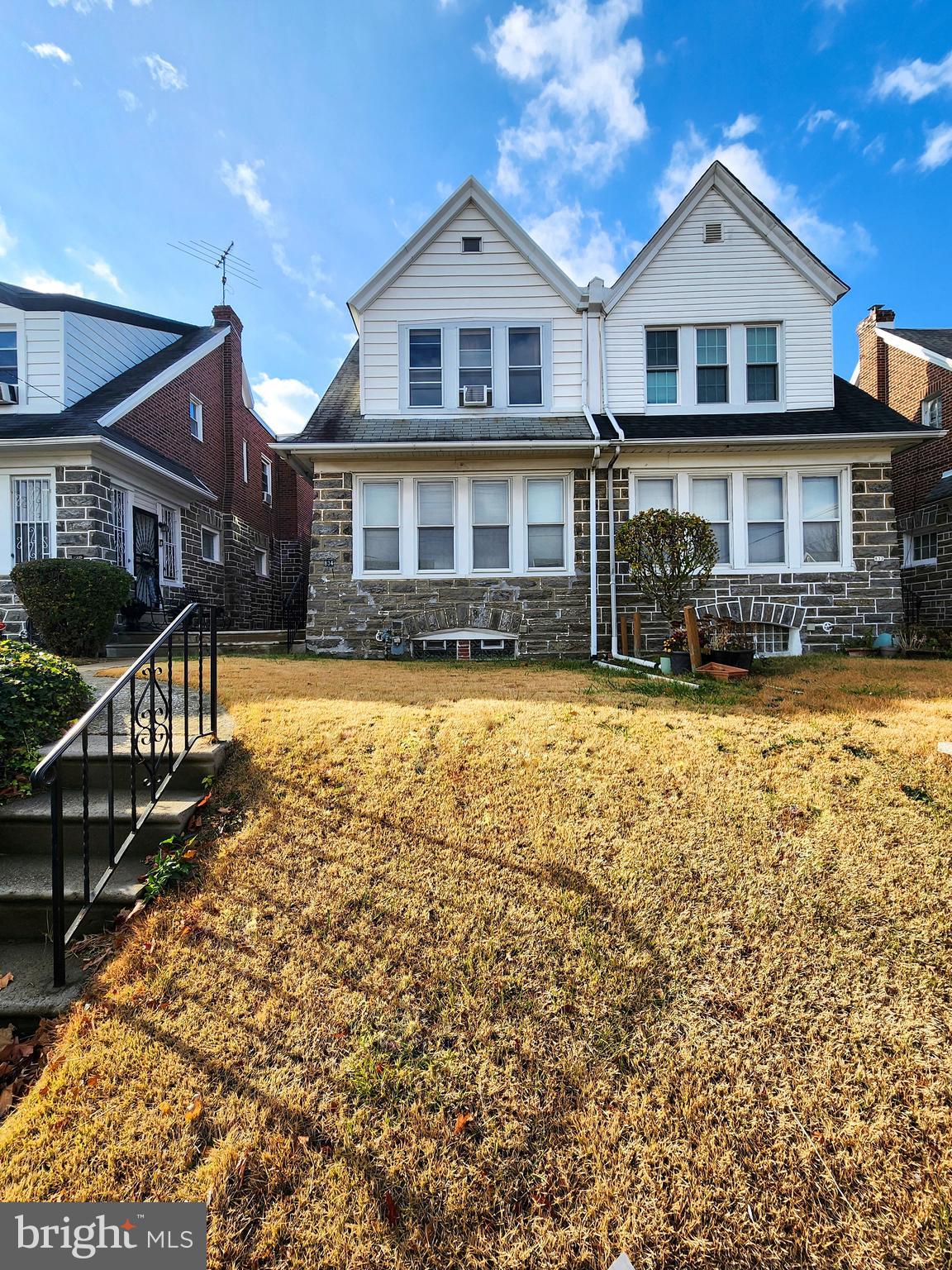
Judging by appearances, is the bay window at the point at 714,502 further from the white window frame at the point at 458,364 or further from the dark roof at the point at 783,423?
the white window frame at the point at 458,364

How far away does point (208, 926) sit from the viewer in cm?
293

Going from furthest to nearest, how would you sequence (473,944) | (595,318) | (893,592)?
(595,318), (893,592), (473,944)

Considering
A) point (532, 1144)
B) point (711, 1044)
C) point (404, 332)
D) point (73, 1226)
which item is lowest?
point (73, 1226)

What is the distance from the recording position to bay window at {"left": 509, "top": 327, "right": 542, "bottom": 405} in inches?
453

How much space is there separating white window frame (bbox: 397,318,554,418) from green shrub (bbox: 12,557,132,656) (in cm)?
649

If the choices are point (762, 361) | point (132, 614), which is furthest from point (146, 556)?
point (762, 361)

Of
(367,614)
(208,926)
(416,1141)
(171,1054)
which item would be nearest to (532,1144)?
(416,1141)

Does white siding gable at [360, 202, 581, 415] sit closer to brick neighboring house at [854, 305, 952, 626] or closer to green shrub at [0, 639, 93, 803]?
green shrub at [0, 639, 93, 803]

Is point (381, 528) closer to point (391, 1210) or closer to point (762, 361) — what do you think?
point (762, 361)

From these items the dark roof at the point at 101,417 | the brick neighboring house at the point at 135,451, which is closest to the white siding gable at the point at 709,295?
the dark roof at the point at 101,417

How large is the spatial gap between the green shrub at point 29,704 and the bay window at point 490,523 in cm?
726

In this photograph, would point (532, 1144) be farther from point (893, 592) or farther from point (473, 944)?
point (893, 592)

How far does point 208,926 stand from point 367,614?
27.3 feet

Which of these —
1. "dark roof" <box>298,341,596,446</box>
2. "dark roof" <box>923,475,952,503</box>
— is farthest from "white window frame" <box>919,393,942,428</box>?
"dark roof" <box>298,341,596,446</box>
